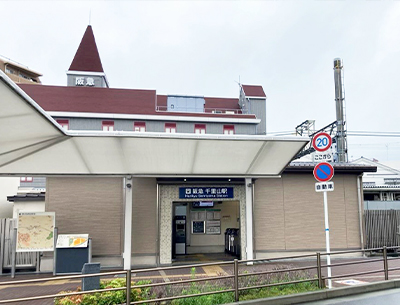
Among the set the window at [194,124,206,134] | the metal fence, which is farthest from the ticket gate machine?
the window at [194,124,206,134]

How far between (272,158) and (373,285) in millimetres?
4076

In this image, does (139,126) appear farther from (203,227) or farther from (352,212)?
(352,212)

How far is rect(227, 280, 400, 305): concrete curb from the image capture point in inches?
255

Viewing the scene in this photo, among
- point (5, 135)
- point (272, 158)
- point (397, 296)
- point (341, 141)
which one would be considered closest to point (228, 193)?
point (272, 158)

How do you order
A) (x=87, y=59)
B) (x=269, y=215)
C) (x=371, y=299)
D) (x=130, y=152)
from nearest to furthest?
(x=371, y=299), (x=130, y=152), (x=269, y=215), (x=87, y=59)

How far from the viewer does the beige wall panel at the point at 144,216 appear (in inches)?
475

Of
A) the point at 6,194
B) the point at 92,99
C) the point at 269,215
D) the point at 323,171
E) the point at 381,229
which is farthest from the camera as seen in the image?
the point at 92,99

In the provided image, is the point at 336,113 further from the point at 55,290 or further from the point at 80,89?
the point at 55,290

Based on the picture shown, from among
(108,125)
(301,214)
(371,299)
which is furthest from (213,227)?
(108,125)

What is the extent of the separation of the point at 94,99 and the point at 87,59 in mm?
8206

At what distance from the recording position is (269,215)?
42.6ft

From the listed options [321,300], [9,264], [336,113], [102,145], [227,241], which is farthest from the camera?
[336,113]

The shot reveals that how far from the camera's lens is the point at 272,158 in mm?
9875

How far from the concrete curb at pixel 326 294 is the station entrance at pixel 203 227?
8.34 m
